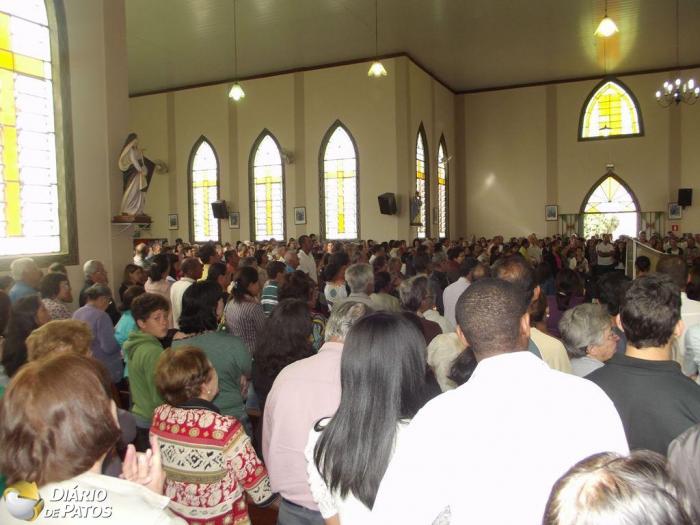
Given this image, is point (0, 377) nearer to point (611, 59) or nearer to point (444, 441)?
point (444, 441)

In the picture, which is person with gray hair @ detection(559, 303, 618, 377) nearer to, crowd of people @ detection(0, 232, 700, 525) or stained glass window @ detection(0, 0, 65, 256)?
crowd of people @ detection(0, 232, 700, 525)

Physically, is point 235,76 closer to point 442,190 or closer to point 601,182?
point 442,190

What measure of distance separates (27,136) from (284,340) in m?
5.33

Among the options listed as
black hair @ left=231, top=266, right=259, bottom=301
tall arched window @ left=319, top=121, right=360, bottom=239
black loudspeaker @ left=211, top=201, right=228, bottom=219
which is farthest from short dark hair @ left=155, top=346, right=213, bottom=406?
black loudspeaker @ left=211, top=201, right=228, bottom=219

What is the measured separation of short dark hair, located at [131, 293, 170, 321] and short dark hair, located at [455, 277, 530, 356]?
238cm

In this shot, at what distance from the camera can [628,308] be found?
2.24 m

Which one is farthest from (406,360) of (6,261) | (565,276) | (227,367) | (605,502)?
(6,261)

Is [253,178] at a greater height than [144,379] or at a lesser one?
greater

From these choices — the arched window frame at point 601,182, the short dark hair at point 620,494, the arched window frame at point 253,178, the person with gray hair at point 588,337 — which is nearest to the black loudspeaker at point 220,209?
the arched window frame at point 253,178

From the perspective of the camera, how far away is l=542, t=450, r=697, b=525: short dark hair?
0.85 metres

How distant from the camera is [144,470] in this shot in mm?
1625

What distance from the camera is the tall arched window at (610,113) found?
1781 centimetres

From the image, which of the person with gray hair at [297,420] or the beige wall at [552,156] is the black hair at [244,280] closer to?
the person with gray hair at [297,420]

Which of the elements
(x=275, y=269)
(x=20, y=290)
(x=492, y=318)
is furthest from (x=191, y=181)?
(x=492, y=318)
